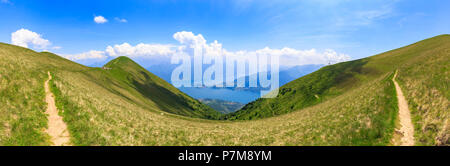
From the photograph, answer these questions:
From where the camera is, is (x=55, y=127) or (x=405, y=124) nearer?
(x=55, y=127)

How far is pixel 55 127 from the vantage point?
16203 millimetres

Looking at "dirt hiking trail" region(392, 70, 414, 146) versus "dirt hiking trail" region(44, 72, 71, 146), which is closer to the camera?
"dirt hiking trail" region(392, 70, 414, 146)

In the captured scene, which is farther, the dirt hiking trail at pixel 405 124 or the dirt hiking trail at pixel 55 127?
the dirt hiking trail at pixel 55 127

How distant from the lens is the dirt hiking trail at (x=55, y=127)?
14498 millimetres

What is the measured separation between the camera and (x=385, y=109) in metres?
20.5

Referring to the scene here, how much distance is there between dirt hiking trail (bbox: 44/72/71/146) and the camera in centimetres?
1450
